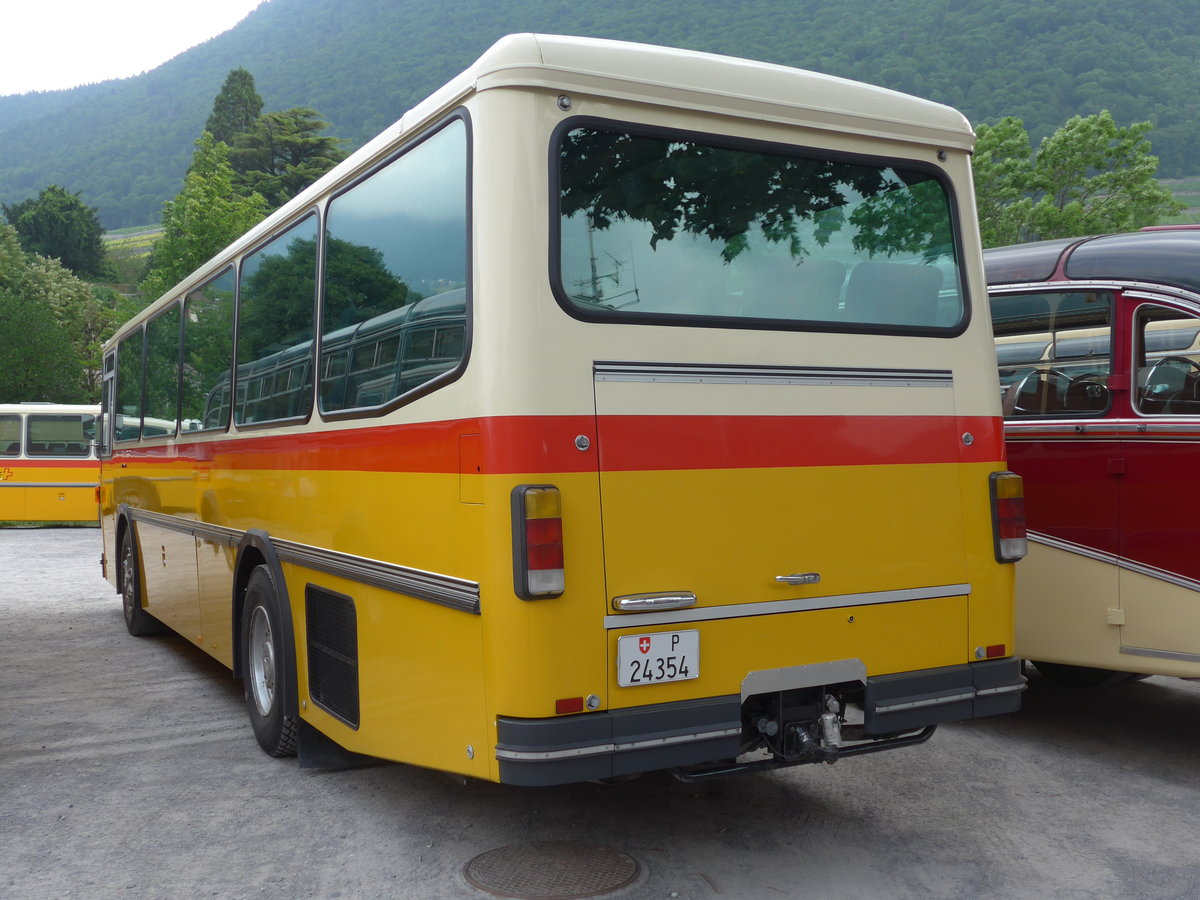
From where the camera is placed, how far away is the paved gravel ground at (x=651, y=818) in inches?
170

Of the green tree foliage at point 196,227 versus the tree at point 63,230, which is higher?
the tree at point 63,230

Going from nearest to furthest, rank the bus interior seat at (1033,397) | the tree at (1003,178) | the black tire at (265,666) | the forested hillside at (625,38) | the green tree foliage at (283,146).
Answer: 1. the black tire at (265,666)
2. the bus interior seat at (1033,397)
3. the tree at (1003,178)
4. the green tree foliage at (283,146)
5. the forested hillside at (625,38)

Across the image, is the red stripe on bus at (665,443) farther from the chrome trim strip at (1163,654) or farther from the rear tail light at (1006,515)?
the chrome trim strip at (1163,654)

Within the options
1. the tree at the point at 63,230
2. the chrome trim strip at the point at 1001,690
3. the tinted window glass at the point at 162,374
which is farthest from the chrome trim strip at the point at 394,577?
the tree at the point at 63,230

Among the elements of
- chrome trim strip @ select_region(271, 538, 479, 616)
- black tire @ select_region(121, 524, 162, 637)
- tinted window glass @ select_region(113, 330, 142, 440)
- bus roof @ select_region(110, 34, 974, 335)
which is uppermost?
bus roof @ select_region(110, 34, 974, 335)

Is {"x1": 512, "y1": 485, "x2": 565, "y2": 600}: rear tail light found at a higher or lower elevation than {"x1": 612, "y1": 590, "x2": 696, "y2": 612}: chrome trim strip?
higher

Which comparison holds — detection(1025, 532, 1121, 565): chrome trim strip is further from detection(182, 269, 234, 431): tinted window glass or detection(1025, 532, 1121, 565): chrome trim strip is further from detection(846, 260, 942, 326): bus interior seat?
detection(182, 269, 234, 431): tinted window glass

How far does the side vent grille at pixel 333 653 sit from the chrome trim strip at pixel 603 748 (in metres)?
1.29

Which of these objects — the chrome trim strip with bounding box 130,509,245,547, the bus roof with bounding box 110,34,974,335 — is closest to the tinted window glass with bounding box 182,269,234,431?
the chrome trim strip with bounding box 130,509,245,547

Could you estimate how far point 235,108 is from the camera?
9281cm

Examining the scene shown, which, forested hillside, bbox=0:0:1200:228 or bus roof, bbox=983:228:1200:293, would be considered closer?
bus roof, bbox=983:228:1200:293

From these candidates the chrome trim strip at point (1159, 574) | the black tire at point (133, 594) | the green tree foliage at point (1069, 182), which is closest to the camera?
the chrome trim strip at point (1159, 574)

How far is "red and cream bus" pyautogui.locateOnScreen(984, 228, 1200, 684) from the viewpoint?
5488mm

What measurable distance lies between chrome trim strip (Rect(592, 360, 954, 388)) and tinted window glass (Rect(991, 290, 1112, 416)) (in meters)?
1.65
